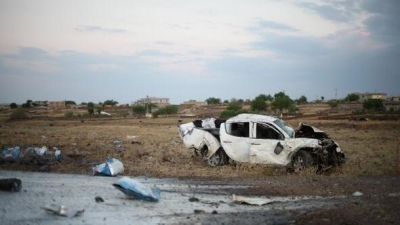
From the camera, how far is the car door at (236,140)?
1351 cm

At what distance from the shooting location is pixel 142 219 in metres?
6.85

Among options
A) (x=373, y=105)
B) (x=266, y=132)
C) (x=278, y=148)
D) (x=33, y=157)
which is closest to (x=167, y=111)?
(x=373, y=105)

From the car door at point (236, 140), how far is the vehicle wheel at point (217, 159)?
1.63 ft

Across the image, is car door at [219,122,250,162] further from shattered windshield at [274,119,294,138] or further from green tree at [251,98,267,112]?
green tree at [251,98,267,112]

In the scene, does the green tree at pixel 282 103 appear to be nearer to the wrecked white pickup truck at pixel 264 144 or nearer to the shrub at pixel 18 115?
the shrub at pixel 18 115

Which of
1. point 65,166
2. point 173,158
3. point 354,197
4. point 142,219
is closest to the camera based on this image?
point 142,219

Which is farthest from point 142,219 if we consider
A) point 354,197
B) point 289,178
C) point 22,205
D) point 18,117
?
point 18,117

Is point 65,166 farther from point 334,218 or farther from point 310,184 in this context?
point 334,218

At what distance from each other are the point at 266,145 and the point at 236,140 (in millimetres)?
1115

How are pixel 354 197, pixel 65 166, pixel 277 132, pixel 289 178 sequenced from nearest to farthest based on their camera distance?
pixel 354 197 < pixel 289 178 < pixel 277 132 < pixel 65 166

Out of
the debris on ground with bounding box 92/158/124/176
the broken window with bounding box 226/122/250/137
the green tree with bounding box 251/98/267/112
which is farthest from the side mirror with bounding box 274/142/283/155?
the green tree with bounding box 251/98/267/112

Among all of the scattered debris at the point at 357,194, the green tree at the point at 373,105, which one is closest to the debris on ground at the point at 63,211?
the scattered debris at the point at 357,194

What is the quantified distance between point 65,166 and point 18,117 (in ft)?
236

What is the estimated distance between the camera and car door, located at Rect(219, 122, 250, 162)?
13.5 metres
